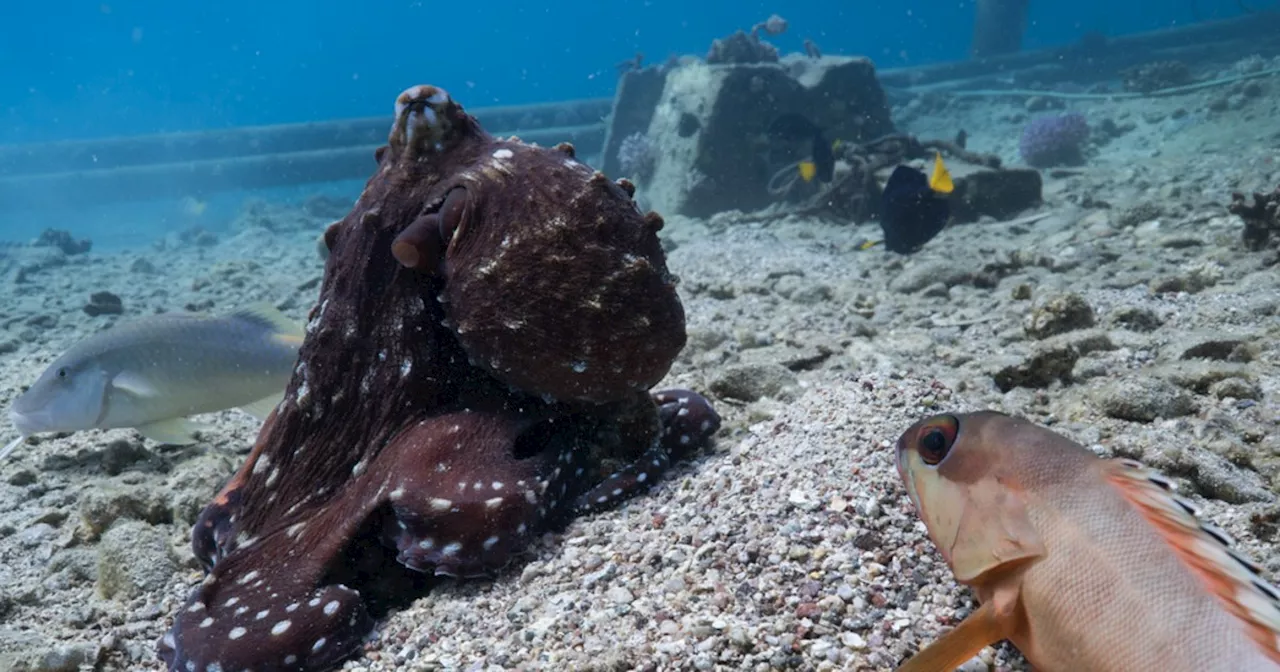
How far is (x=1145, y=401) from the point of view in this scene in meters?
3.22

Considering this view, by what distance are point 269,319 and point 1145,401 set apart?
4.52 meters

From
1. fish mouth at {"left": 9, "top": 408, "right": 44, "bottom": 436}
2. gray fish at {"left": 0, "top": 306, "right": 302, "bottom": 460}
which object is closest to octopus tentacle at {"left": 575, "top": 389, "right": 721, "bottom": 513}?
gray fish at {"left": 0, "top": 306, "right": 302, "bottom": 460}

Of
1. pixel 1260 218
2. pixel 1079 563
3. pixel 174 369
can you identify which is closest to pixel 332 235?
pixel 174 369

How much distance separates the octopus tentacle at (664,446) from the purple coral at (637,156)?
1367 cm

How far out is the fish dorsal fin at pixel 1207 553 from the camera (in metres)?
1.33

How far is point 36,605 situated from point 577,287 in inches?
106

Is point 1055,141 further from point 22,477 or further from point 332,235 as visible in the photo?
point 22,477

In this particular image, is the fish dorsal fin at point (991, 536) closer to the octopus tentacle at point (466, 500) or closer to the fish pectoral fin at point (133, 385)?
the octopus tentacle at point (466, 500)

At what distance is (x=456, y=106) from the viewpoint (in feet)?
9.75

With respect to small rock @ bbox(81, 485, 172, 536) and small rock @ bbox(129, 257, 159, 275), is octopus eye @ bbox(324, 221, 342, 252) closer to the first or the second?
small rock @ bbox(81, 485, 172, 536)

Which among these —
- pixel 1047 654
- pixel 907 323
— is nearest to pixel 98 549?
pixel 1047 654

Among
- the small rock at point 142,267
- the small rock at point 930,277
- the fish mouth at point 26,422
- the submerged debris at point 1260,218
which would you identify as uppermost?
the submerged debris at point 1260,218

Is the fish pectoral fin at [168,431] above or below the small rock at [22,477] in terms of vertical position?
above

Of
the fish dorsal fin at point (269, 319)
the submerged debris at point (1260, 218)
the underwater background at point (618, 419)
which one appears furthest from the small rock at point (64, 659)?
the submerged debris at point (1260, 218)
